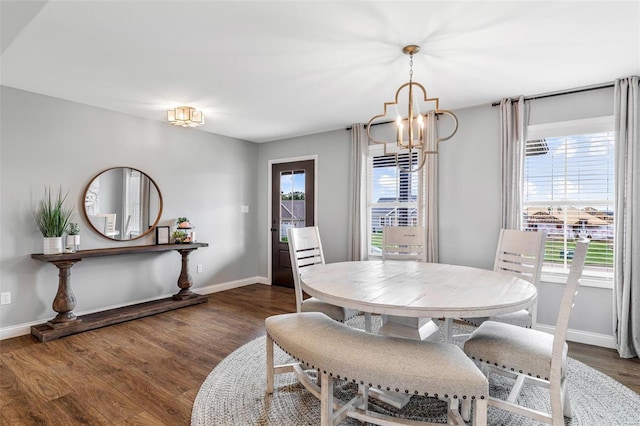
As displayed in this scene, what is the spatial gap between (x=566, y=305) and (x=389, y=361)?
85 cm

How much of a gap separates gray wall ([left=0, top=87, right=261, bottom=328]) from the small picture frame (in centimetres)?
8

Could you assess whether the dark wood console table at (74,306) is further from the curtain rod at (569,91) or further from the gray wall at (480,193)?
the curtain rod at (569,91)

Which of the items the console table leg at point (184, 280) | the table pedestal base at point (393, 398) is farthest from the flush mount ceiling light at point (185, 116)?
the table pedestal base at point (393, 398)

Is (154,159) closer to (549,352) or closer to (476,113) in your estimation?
(476,113)

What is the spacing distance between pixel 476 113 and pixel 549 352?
280 cm

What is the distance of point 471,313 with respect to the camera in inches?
61.6

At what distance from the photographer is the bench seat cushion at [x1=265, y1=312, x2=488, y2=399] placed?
1457mm

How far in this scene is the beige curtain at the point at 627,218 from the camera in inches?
113

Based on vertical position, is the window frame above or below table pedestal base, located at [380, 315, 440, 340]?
above

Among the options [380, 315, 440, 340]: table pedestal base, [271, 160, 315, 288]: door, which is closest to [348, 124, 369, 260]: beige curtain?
[271, 160, 315, 288]: door

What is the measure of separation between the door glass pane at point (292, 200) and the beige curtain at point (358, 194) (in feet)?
3.23

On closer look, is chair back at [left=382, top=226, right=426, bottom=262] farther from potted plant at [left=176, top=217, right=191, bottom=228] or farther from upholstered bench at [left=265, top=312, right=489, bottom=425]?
potted plant at [left=176, top=217, right=191, bottom=228]

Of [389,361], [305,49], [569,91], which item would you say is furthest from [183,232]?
[569,91]

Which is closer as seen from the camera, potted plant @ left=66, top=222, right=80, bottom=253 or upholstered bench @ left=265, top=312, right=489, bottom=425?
upholstered bench @ left=265, top=312, right=489, bottom=425
